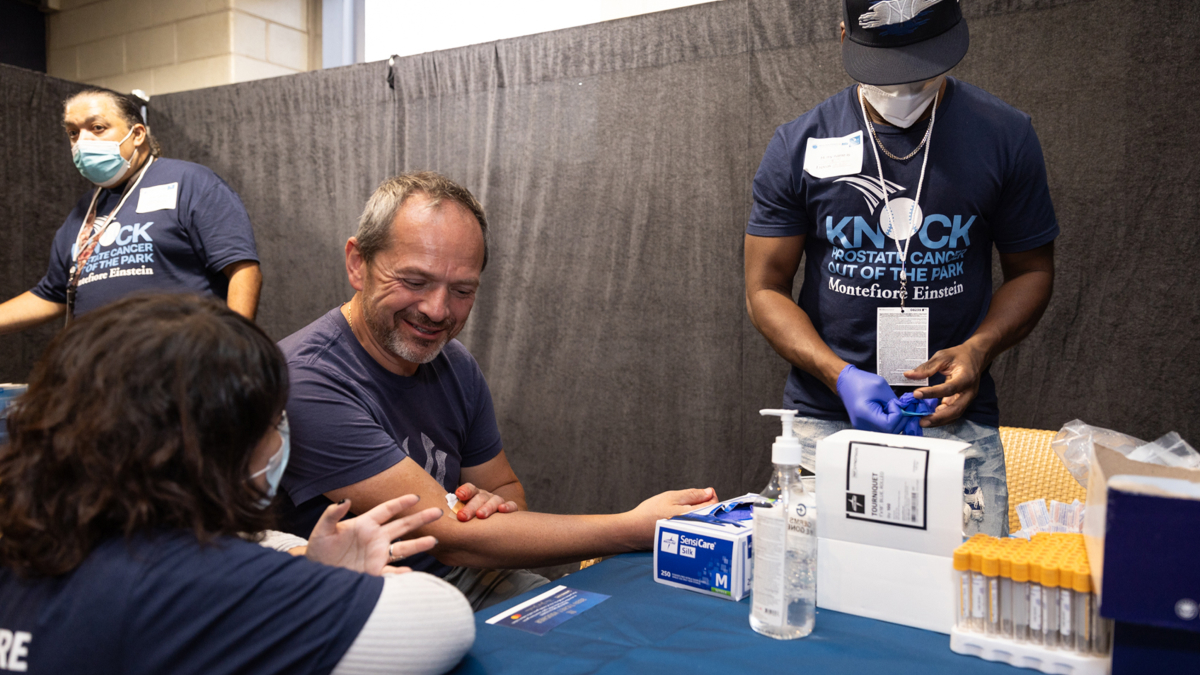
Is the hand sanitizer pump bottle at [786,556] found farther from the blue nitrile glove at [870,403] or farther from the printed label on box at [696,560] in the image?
the blue nitrile glove at [870,403]

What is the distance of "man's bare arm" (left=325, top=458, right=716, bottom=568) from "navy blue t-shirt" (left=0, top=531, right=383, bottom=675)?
1.66ft

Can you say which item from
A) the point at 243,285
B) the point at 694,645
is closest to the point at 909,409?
the point at 694,645

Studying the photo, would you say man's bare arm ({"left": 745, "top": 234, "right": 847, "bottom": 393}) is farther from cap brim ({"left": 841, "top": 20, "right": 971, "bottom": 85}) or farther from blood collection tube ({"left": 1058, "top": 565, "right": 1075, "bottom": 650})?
blood collection tube ({"left": 1058, "top": 565, "right": 1075, "bottom": 650})

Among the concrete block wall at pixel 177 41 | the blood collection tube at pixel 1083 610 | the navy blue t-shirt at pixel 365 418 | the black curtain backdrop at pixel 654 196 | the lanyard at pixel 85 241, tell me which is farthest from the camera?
the concrete block wall at pixel 177 41

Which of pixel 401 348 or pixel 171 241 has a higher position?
pixel 171 241

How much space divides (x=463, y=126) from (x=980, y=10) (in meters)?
1.97

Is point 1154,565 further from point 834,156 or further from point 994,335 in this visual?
point 834,156

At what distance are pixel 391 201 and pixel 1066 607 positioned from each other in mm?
1140

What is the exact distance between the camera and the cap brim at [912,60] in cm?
A: 140

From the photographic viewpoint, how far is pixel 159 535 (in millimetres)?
652

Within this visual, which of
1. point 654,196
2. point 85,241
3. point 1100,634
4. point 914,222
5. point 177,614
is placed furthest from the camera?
point 654,196

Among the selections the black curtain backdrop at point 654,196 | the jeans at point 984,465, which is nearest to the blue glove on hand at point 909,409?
the jeans at point 984,465

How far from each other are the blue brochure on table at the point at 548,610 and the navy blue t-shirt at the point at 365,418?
1.19 feet

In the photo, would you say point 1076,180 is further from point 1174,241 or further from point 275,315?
point 275,315
